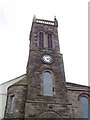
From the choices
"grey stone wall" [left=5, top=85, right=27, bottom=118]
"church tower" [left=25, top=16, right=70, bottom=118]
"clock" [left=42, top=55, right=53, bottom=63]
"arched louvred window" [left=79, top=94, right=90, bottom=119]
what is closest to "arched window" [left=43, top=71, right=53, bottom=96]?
"church tower" [left=25, top=16, right=70, bottom=118]

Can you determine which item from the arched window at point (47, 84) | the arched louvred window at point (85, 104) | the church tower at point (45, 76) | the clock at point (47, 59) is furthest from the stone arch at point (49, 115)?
the clock at point (47, 59)

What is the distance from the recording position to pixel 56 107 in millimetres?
18844

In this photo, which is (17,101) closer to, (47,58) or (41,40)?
(47,58)

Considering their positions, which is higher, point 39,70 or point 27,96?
point 39,70

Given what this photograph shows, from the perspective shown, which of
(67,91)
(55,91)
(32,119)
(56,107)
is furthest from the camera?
(67,91)

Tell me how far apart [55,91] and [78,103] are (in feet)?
11.2

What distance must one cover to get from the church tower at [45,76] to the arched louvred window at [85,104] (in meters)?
3.01

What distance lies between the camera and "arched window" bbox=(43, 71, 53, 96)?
20.2 m

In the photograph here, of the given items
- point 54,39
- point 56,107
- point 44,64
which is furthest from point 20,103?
point 54,39

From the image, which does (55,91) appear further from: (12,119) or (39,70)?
(12,119)

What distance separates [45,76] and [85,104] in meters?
5.97

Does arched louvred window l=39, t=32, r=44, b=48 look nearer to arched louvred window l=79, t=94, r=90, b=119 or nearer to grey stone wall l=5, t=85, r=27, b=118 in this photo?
grey stone wall l=5, t=85, r=27, b=118

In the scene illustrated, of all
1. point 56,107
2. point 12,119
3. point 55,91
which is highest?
point 55,91

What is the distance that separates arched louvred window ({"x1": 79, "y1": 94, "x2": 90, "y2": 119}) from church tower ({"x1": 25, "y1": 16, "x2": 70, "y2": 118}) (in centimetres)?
301
